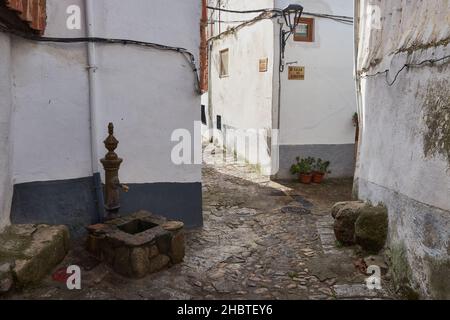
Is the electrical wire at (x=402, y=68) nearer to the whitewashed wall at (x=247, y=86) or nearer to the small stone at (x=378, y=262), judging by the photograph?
the small stone at (x=378, y=262)

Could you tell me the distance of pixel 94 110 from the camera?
5.23 meters

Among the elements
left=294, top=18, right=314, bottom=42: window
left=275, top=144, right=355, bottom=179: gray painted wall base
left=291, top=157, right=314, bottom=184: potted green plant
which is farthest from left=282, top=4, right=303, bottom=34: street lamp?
left=291, top=157, right=314, bottom=184: potted green plant

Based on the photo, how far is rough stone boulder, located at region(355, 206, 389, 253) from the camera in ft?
16.1

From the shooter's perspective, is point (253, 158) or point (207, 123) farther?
point (207, 123)

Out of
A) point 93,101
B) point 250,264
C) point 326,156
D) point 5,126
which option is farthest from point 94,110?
point 326,156

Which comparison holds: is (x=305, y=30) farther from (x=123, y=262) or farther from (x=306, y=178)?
(x=123, y=262)

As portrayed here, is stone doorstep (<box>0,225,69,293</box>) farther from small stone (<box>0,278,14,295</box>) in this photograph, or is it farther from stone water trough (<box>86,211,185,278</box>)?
stone water trough (<box>86,211,185,278</box>)

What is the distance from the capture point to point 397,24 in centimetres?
493

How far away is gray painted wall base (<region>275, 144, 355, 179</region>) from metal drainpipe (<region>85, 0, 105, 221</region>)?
5130mm

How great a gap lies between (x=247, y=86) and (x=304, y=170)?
9.95 feet
